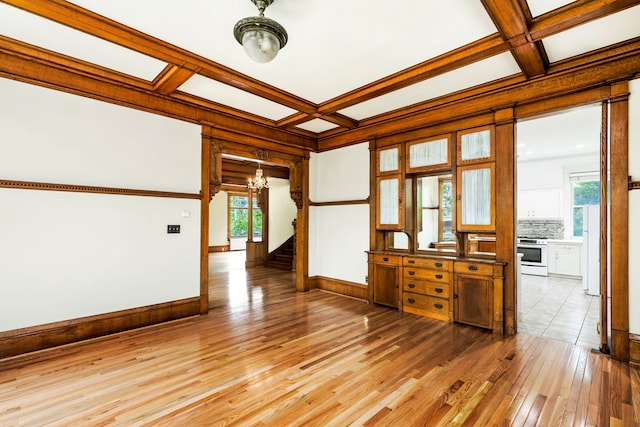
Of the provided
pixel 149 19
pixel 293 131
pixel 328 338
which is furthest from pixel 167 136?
pixel 328 338

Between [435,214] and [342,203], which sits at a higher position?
[342,203]

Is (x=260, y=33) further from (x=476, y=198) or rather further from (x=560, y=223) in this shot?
(x=560, y=223)

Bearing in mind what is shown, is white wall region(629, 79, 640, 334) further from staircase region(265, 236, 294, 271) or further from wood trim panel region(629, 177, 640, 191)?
staircase region(265, 236, 294, 271)

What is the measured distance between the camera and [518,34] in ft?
8.71

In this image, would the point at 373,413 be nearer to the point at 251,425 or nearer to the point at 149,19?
the point at 251,425

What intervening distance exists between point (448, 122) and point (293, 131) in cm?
267

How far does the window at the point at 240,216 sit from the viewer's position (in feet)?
46.7

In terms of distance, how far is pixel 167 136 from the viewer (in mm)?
4141

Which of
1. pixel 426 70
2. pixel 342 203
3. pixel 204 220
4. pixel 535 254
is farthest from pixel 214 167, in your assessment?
pixel 535 254

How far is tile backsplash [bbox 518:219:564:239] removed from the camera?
765cm

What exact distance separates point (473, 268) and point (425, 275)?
0.67 meters

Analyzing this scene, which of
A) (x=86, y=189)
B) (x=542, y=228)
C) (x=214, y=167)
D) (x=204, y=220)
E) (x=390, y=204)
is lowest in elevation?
(x=542, y=228)

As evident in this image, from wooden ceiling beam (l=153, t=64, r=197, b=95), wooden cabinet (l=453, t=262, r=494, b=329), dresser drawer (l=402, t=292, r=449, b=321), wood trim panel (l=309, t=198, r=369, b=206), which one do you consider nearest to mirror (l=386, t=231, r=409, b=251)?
wood trim panel (l=309, t=198, r=369, b=206)

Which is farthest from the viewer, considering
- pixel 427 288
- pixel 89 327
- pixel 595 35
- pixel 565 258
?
pixel 565 258
